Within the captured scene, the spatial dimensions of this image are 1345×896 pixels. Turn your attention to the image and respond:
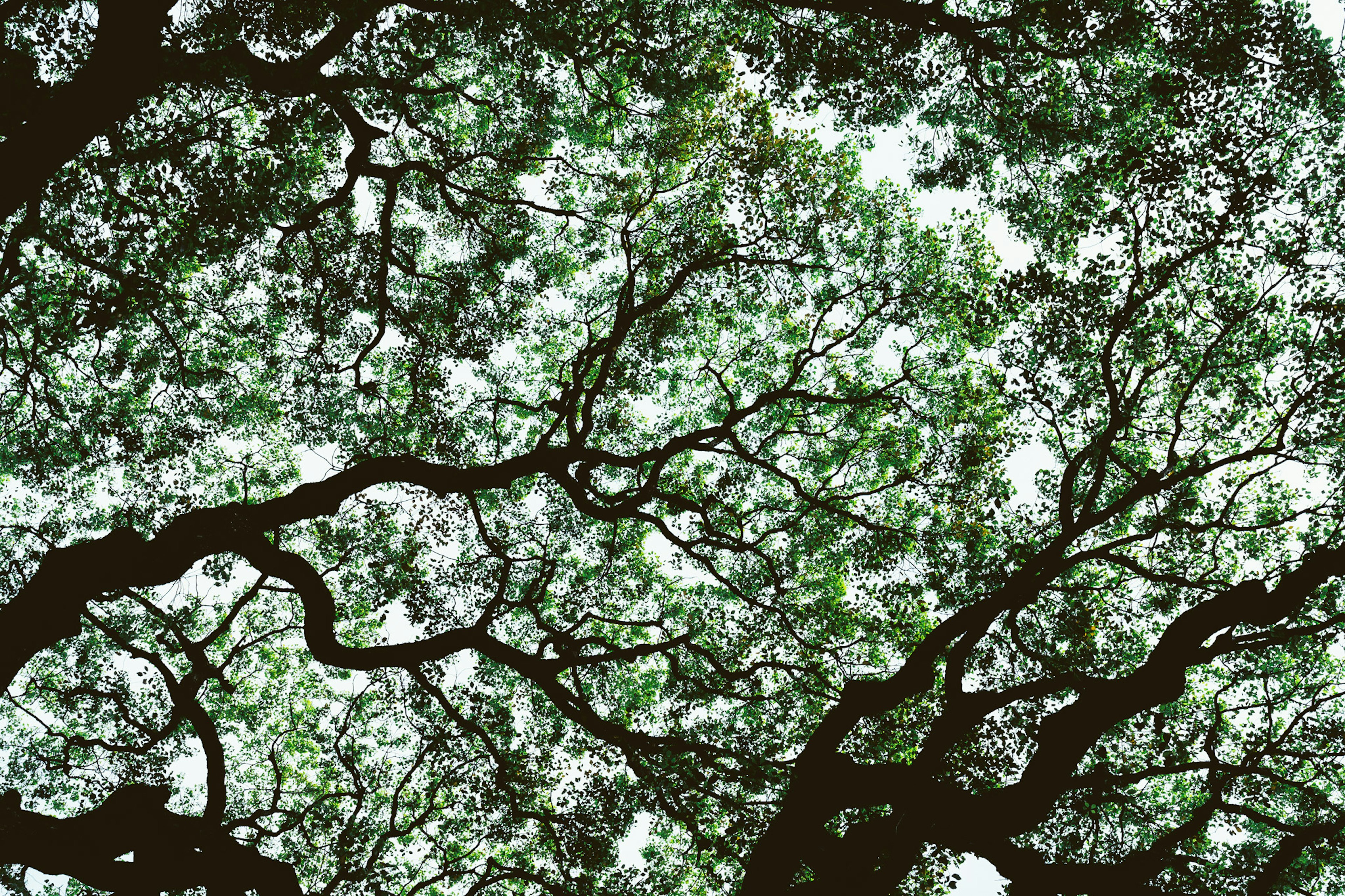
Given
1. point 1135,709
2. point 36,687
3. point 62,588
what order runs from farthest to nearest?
point 36,687 < point 62,588 < point 1135,709

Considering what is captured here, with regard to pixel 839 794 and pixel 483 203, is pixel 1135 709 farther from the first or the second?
pixel 483 203

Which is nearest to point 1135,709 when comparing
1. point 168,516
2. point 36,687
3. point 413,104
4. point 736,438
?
point 736,438

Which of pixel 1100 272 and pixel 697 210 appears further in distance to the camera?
pixel 697 210

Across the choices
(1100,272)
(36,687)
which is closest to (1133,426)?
(1100,272)

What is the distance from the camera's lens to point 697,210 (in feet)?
42.4

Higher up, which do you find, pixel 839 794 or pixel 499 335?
pixel 499 335

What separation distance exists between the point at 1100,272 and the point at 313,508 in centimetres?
1083

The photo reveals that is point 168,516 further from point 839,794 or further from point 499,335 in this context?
point 839,794

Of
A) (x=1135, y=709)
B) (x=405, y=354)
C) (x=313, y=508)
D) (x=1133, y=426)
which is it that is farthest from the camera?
(x=405, y=354)

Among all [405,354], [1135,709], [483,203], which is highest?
[483,203]

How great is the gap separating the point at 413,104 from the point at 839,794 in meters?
12.0

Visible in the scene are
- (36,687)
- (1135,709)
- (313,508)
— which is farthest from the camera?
(36,687)

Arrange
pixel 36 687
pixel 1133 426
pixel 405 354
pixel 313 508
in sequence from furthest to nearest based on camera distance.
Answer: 1. pixel 405 354
2. pixel 36 687
3. pixel 1133 426
4. pixel 313 508

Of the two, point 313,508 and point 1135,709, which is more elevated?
point 1135,709
